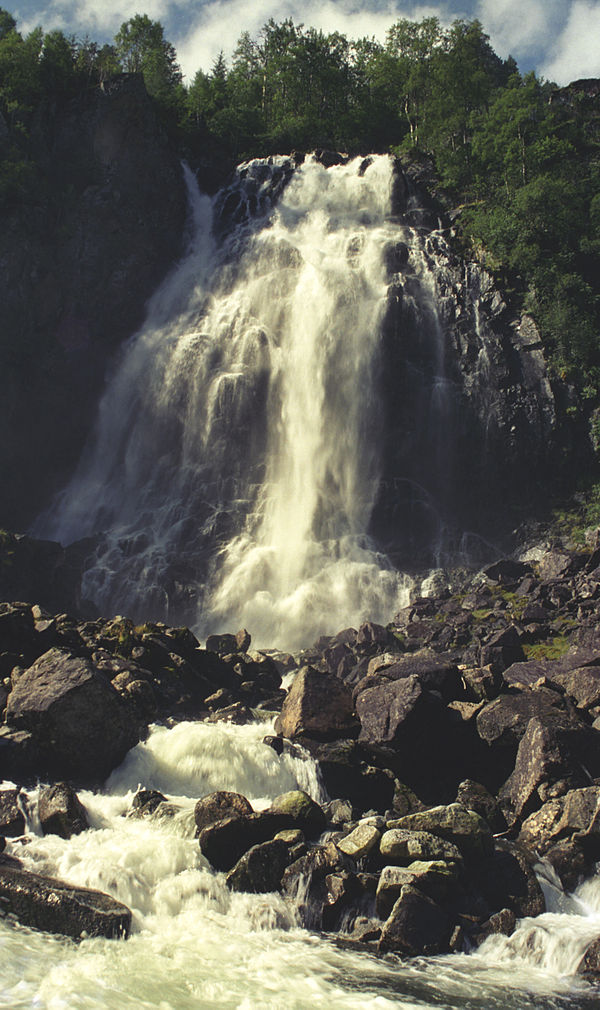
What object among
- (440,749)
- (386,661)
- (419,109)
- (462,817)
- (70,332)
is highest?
(419,109)

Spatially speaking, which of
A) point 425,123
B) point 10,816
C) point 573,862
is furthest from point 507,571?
point 425,123

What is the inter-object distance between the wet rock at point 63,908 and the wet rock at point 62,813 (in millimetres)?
1379

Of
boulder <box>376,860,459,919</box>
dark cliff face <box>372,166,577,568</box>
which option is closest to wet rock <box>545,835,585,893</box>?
boulder <box>376,860,459,919</box>

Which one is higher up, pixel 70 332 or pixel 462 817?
pixel 70 332

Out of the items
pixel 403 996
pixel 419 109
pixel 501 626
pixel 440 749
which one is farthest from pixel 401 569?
pixel 419 109

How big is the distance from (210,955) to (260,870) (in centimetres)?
148

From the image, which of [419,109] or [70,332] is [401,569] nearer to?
→ [70,332]

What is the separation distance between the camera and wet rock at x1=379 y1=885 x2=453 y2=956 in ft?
24.4

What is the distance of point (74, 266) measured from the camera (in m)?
38.1

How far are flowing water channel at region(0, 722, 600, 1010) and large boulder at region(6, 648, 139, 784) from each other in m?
1.16

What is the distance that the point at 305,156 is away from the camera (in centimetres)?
4381

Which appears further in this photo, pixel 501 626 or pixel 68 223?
pixel 68 223

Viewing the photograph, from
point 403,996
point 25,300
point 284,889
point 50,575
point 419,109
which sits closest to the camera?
point 403,996

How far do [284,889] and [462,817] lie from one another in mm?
2602
